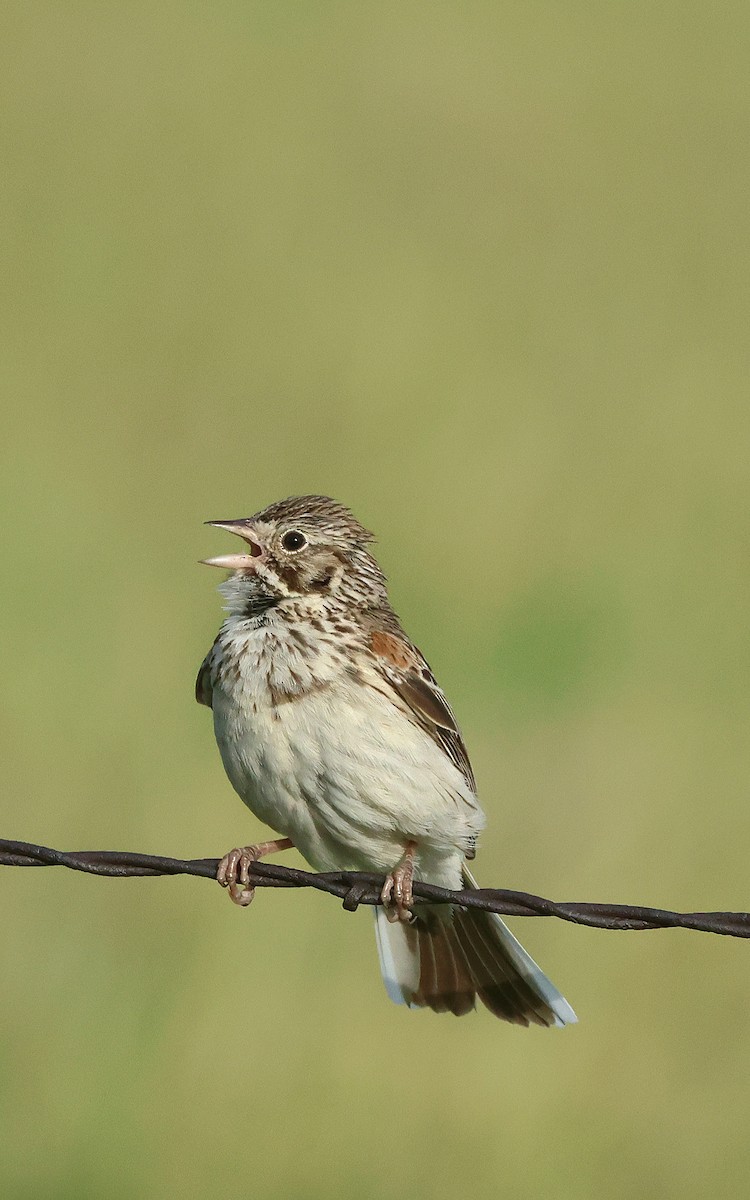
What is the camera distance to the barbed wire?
414 centimetres

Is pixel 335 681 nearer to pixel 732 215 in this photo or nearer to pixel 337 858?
pixel 337 858

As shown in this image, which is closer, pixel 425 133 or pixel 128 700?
pixel 128 700

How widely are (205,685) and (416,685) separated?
704 millimetres

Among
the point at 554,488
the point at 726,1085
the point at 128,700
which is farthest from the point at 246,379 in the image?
the point at 726,1085

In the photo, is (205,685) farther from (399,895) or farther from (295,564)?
(399,895)

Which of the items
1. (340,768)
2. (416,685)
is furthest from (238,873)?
(416,685)

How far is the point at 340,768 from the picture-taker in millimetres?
5523

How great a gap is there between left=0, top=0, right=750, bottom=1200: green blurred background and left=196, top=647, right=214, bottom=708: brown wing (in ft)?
6.96

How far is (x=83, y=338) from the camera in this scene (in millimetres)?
13203

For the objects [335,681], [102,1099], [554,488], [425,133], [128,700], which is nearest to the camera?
[335,681]

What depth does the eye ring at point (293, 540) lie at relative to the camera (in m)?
6.16

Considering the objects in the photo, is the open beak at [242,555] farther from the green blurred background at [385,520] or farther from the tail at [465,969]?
the green blurred background at [385,520]

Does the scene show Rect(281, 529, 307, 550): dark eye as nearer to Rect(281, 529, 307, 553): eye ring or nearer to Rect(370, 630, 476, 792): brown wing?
Rect(281, 529, 307, 553): eye ring

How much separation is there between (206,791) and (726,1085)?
9.64 ft
